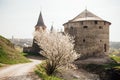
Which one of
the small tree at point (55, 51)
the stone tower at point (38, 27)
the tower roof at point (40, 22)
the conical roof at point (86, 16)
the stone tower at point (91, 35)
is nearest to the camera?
the small tree at point (55, 51)

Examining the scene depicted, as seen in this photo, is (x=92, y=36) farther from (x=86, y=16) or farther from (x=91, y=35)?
(x=86, y=16)

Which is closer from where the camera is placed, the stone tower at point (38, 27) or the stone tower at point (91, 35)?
the stone tower at point (91, 35)

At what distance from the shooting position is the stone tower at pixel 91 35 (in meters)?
36.0

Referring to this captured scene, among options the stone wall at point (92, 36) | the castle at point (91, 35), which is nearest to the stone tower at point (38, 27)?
the castle at point (91, 35)

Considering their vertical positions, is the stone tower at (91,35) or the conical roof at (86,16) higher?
the conical roof at (86,16)

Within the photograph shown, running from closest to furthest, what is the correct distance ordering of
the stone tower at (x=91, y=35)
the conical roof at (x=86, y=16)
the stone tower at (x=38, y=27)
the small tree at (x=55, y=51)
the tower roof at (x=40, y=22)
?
the small tree at (x=55, y=51) < the stone tower at (x=91, y=35) < the conical roof at (x=86, y=16) < the stone tower at (x=38, y=27) < the tower roof at (x=40, y=22)

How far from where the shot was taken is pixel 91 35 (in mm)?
36156

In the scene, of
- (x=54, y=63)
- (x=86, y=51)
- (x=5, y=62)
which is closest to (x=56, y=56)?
(x=54, y=63)

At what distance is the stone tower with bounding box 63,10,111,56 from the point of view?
3600cm

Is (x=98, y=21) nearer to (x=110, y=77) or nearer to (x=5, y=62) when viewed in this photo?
(x=110, y=77)

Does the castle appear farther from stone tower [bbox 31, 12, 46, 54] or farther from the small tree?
the small tree

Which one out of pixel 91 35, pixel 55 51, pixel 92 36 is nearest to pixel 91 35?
pixel 91 35

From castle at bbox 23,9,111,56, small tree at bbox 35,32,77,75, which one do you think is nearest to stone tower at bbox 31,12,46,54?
castle at bbox 23,9,111,56

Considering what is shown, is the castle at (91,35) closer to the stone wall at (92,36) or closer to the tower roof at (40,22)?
the stone wall at (92,36)
